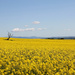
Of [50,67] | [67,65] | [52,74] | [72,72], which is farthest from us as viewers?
[67,65]

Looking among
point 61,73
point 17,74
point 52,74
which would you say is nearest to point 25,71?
point 17,74

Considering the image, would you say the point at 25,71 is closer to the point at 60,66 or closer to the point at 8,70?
the point at 8,70

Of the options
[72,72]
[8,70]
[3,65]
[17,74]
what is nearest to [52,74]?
[72,72]

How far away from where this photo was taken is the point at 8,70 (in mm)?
7152

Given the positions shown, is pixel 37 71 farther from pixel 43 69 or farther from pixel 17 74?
pixel 17 74

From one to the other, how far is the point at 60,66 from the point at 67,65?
0.92m

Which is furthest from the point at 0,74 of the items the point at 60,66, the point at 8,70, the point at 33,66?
the point at 60,66

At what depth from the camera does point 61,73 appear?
6.86 meters

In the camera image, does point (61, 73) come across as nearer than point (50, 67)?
Yes

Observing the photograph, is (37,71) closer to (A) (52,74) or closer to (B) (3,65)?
(A) (52,74)

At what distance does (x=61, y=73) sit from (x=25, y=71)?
6.92ft

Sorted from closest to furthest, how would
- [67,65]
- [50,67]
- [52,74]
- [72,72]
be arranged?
[52,74] < [72,72] < [50,67] < [67,65]

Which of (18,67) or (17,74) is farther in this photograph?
(18,67)

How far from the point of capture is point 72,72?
7.09 metres
